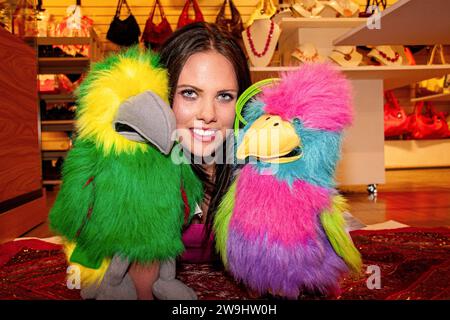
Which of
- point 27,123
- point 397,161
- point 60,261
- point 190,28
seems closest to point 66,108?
point 27,123

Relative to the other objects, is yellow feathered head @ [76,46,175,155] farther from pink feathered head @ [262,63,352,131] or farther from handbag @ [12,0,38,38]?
handbag @ [12,0,38,38]

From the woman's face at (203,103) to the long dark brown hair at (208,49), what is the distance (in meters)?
0.03

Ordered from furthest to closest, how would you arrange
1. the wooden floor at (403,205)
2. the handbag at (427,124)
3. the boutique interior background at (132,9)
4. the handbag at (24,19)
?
1. the handbag at (427,124)
2. the boutique interior background at (132,9)
3. the handbag at (24,19)
4. the wooden floor at (403,205)

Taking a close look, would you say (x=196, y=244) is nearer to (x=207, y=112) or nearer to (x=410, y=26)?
(x=207, y=112)

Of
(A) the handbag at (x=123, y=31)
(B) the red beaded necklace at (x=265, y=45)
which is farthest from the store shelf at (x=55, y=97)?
(B) the red beaded necklace at (x=265, y=45)

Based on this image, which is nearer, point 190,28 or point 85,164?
point 85,164

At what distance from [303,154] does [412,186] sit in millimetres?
2450

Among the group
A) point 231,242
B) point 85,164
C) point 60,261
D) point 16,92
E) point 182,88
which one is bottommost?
point 60,261

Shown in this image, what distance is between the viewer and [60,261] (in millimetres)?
1067

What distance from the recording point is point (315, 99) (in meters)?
0.64

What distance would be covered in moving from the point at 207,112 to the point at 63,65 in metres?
2.67

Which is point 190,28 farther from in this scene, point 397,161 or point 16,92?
point 397,161

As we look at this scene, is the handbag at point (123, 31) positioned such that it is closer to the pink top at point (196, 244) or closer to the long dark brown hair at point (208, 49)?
the long dark brown hair at point (208, 49)

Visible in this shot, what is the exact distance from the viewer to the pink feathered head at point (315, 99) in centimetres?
64
